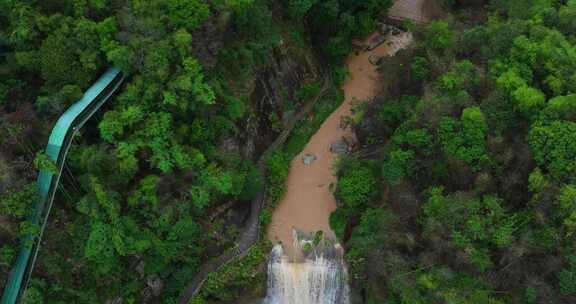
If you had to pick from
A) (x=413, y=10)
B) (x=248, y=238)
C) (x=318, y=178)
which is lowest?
(x=248, y=238)

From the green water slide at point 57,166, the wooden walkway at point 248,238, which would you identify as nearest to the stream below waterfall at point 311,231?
the wooden walkway at point 248,238

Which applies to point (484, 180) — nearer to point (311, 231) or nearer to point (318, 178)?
point (311, 231)

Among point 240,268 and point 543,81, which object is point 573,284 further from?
point 240,268

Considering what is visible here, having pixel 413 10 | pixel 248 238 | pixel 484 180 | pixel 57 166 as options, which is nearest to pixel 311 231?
pixel 248 238

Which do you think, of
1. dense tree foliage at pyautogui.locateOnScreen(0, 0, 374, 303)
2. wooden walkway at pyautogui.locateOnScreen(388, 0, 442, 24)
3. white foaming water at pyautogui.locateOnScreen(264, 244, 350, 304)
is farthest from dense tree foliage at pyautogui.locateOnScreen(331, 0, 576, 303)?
wooden walkway at pyautogui.locateOnScreen(388, 0, 442, 24)

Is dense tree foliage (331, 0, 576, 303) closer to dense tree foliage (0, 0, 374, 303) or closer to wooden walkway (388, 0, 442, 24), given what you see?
dense tree foliage (0, 0, 374, 303)
